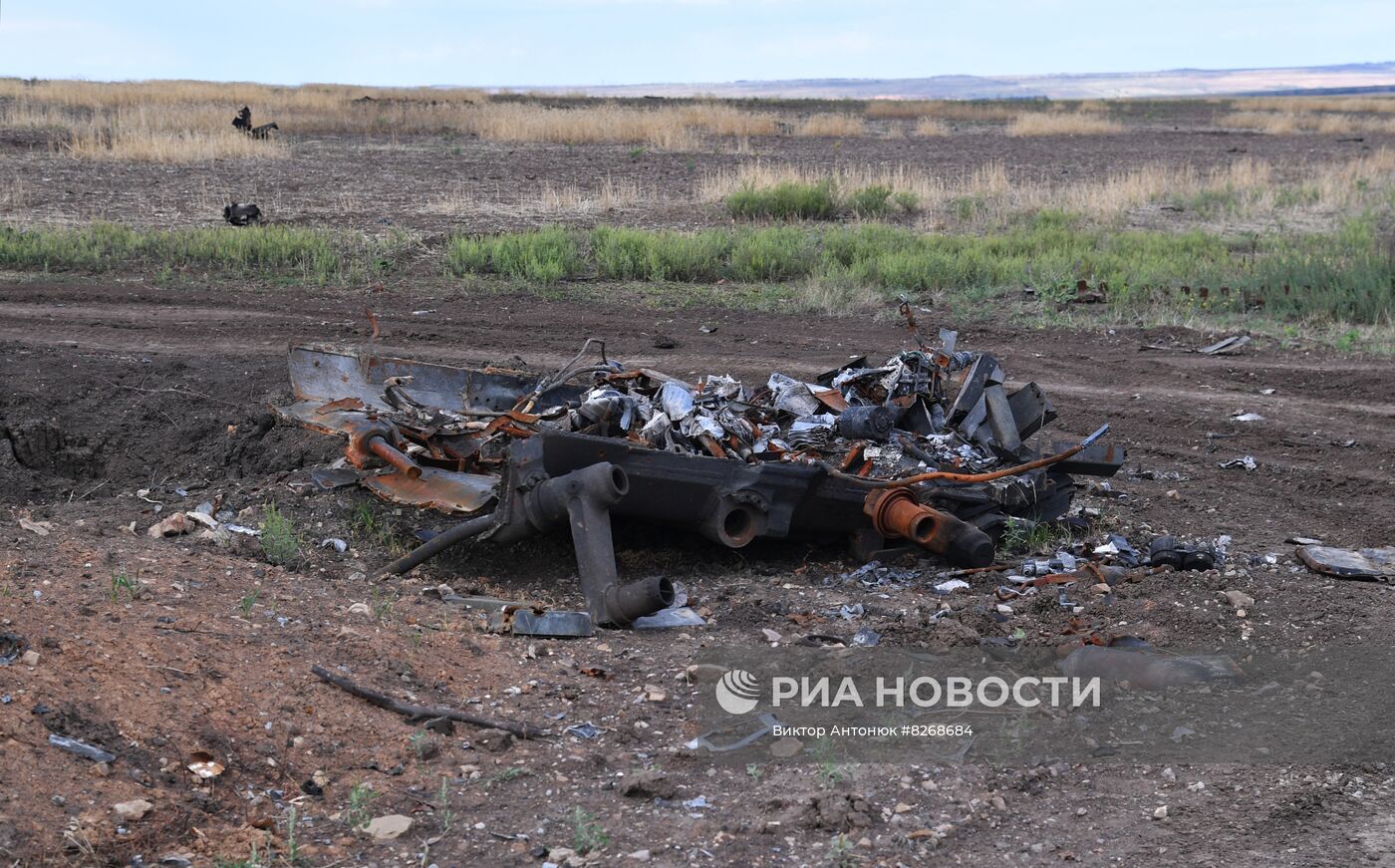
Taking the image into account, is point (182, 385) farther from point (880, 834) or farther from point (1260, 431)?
point (1260, 431)

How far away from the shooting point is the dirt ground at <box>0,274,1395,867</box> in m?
3.43

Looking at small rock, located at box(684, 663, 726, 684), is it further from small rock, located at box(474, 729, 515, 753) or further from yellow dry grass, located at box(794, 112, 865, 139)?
yellow dry grass, located at box(794, 112, 865, 139)

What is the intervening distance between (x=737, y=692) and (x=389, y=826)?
147 cm

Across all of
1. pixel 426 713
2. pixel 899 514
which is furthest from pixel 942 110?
pixel 426 713

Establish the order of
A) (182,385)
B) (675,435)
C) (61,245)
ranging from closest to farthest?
(675,435) → (182,385) → (61,245)

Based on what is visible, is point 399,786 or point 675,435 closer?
point 399,786

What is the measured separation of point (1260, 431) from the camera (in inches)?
338

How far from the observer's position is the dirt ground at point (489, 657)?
3434 mm

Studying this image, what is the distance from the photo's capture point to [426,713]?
4.09m

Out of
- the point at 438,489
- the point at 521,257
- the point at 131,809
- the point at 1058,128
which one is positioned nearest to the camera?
the point at 131,809

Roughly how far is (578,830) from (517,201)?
16.4m

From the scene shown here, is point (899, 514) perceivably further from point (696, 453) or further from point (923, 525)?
point (696, 453)

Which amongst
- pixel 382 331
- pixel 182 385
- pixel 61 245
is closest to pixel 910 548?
pixel 182 385

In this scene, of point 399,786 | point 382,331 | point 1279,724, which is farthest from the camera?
point 382,331
